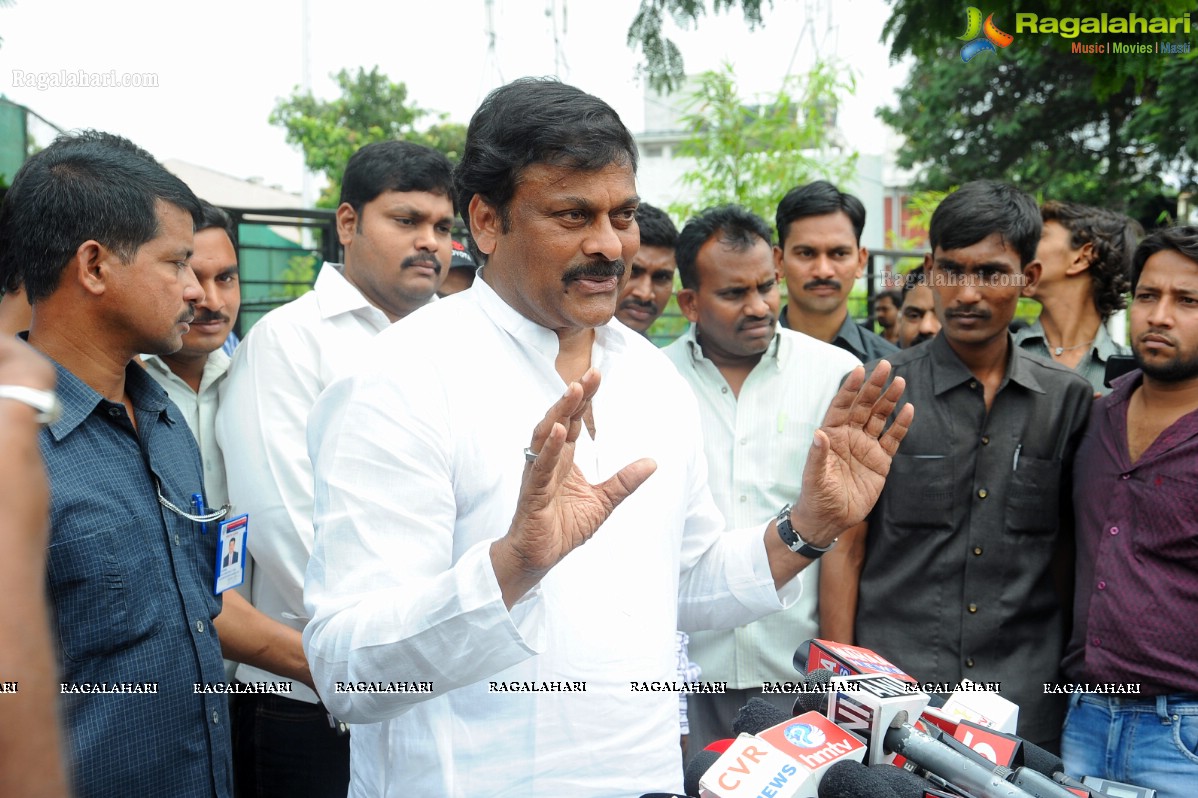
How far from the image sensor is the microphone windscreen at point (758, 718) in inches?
75.4

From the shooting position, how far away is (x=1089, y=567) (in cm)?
316

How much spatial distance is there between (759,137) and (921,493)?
5.67m

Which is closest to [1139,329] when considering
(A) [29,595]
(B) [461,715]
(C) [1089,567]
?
(C) [1089,567]

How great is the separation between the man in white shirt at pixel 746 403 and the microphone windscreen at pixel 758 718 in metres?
1.47

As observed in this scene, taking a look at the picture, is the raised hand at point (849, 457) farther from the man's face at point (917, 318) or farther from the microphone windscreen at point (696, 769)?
the man's face at point (917, 318)

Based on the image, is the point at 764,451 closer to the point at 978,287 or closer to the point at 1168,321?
the point at 978,287

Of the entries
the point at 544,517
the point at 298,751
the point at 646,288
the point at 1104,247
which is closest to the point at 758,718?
the point at 544,517

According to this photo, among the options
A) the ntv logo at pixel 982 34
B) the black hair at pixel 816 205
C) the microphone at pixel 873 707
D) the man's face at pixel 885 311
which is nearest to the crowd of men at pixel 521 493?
the microphone at pixel 873 707

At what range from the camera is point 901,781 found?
1.63 meters

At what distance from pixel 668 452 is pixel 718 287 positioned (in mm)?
1783

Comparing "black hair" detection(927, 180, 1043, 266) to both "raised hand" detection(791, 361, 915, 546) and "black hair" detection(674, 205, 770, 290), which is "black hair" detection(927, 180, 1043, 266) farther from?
"raised hand" detection(791, 361, 915, 546)

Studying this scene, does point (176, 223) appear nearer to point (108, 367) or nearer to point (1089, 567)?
point (108, 367)

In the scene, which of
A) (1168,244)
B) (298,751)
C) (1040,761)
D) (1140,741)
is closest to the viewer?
(1040,761)

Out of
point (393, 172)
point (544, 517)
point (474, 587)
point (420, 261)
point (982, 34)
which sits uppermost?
point (982, 34)
